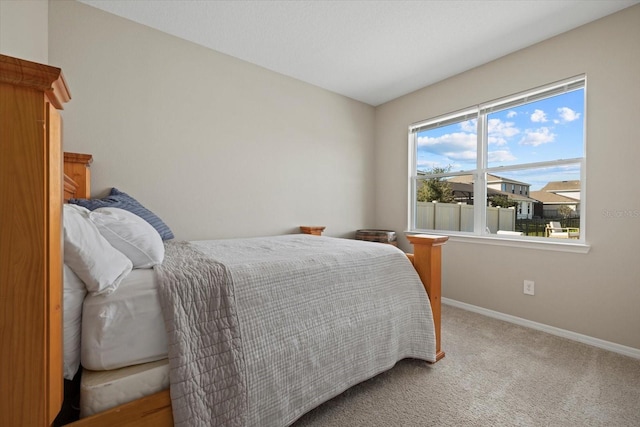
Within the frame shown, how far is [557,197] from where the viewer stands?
2.42 metres

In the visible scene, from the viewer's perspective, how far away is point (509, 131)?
271cm

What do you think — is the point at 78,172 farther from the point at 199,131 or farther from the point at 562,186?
the point at 562,186

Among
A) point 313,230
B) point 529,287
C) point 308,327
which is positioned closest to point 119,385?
point 308,327

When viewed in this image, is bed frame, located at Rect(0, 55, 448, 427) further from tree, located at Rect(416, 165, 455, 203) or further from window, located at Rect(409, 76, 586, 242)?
tree, located at Rect(416, 165, 455, 203)

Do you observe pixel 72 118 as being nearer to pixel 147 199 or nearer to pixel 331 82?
pixel 147 199

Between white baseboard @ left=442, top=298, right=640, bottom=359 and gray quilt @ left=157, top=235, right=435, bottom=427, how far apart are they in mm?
1280

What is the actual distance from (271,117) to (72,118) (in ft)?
5.19

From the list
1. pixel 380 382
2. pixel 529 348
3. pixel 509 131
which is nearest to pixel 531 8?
pixel 509 131

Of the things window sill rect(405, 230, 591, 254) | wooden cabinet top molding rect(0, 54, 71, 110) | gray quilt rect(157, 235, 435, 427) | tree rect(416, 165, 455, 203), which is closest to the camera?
wooden cabinet top molding rect(0, 54, 71, 110)

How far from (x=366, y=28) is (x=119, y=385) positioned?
258 centimetres

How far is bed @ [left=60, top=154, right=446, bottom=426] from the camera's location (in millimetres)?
882

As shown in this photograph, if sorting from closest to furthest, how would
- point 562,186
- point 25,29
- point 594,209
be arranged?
point 25,29, point 594,209, point 562,186

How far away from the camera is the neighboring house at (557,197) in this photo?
2307 millimetres

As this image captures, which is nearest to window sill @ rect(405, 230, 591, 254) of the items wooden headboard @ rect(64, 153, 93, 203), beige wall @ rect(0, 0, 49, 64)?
wooden headboard @ rect(64, 153, 93, 203)
